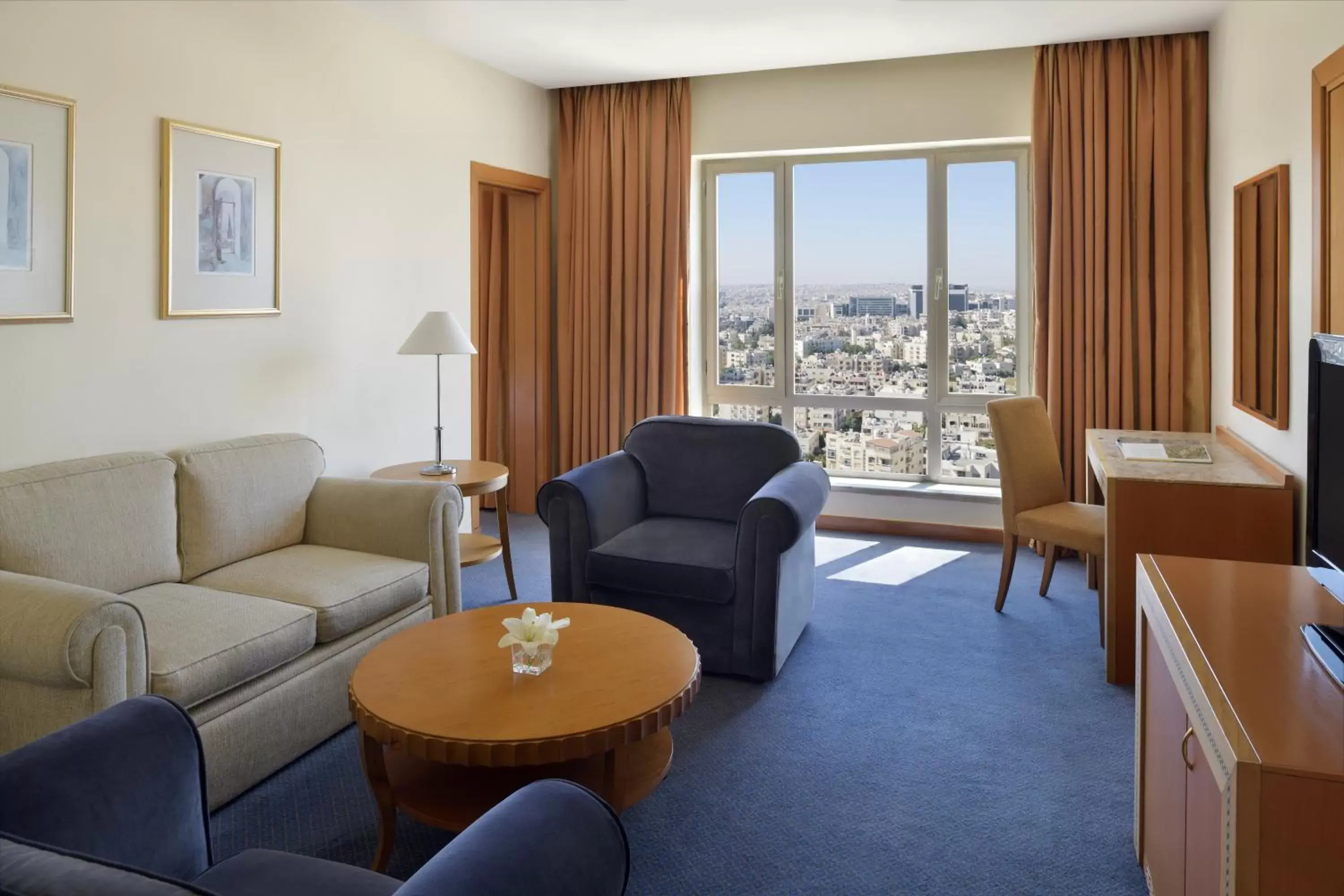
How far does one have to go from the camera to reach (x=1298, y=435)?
119 inches

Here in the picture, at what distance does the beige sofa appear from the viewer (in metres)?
2.19

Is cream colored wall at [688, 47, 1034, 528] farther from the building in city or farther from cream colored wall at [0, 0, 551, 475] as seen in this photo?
cream colored wall at [0, 0, 551, 475]

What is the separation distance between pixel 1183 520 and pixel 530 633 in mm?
2285

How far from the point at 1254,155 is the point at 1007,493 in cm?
164

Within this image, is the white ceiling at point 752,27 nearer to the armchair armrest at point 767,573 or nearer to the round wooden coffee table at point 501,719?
the armchair armrest at point 767,573

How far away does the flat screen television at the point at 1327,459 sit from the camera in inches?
70.8

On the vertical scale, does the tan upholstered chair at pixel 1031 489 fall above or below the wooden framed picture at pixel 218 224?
below

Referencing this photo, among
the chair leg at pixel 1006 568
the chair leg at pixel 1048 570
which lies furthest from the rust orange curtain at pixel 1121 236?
the chair leg at pixel 1006 568

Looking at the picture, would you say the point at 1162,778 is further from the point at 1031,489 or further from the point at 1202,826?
the point at 1031,489

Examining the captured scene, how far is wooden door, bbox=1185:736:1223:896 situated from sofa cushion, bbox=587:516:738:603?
1839mm

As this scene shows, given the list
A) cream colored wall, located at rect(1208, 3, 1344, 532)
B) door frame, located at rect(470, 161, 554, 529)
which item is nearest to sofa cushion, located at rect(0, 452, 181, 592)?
door frame, located at rect(470, 161, 554, 529)

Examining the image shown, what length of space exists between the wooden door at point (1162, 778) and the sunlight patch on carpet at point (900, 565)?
254 cm

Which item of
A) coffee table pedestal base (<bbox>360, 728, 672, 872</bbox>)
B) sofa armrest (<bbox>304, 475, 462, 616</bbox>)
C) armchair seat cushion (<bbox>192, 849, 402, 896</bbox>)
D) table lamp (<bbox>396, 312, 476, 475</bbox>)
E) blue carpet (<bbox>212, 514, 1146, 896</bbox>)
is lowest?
blue carpet (<bbox>212, 514, 1146, 896</bbox>)

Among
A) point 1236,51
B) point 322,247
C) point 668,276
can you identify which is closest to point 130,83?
point 322,247
